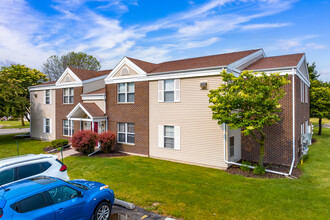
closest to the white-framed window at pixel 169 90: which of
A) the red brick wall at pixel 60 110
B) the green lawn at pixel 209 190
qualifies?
the green lawn at pixel 209 190

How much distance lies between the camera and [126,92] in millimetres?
17875

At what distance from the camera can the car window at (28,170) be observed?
25.5 ft

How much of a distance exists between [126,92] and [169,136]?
207 inches

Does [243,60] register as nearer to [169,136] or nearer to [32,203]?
[169,136]

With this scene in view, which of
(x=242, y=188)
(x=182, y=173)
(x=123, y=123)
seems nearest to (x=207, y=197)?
(x=242, y=188)

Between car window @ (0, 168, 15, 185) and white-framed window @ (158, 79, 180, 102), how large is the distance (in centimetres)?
1015

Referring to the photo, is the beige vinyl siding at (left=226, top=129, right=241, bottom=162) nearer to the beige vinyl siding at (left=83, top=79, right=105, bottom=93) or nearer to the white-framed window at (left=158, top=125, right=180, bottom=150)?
the white-framed window at (left=158, top=125, right=180, bottom=150)

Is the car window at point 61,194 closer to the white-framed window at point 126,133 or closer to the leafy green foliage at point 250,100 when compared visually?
the leafy green foliage at point 250,100

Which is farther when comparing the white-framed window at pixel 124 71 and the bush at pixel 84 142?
the white-framed window at pixel 124 71

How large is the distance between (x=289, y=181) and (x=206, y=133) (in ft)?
16.6

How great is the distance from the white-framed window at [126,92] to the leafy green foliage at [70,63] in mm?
37950

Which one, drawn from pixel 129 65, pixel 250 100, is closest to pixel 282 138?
pixel 250 100

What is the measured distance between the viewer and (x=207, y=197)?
8641 millimetres

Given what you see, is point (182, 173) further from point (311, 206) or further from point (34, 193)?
point (34, 193)
